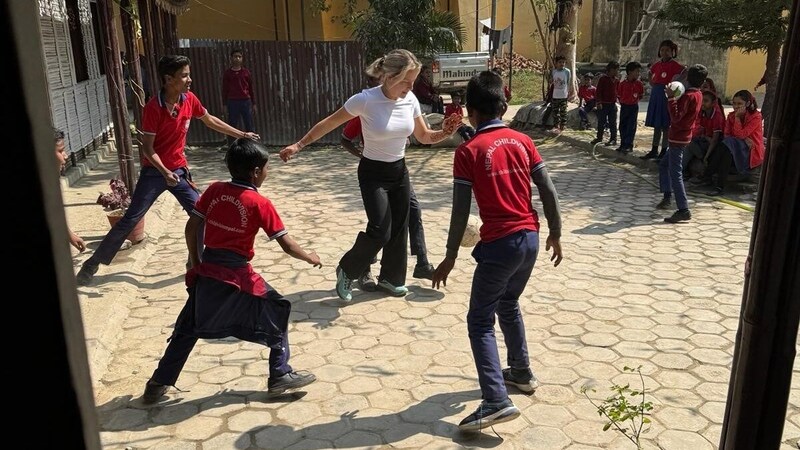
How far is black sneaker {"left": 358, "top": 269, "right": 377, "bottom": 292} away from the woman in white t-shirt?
0.87ft

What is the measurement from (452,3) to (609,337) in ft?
55.9

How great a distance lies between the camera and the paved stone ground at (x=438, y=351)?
3.52 metres

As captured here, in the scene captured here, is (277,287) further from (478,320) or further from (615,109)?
(615,109)

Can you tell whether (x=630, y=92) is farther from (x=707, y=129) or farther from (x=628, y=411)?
(x=628, y=411)

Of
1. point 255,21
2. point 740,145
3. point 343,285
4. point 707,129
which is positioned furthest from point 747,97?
point 255,21

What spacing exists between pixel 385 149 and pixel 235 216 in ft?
5.52

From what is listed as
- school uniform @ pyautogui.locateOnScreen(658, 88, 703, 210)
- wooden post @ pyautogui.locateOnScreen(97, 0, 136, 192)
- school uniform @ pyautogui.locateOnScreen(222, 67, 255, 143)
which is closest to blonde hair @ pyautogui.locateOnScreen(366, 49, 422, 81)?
wooden post @ pyautogui.locateOnScreen(97, 0, 136, 192)

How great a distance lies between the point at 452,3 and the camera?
1984 cm

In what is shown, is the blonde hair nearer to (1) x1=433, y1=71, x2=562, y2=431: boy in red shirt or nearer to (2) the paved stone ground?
(1) x1=433, y1=71, x2=562, y2=431: boy in red shirt

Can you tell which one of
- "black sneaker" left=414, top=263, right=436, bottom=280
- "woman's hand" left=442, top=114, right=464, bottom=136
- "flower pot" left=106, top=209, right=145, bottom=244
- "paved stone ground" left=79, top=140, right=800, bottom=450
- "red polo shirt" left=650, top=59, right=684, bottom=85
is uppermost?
"red polo shirt" left=650, top=59, right=684, bottom=85

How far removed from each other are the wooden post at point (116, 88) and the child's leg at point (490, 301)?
5035mm

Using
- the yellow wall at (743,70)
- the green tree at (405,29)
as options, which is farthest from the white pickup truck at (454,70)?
the yellow wall at (743,70)

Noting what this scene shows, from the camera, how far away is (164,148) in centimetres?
532

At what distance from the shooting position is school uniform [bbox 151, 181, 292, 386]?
139 inches
